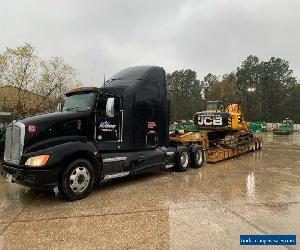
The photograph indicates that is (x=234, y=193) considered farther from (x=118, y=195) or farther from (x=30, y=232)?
(x=30, y=232)

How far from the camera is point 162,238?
5012mm

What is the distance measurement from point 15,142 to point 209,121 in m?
11.0

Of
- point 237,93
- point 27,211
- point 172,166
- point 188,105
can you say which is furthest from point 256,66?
point 27,211

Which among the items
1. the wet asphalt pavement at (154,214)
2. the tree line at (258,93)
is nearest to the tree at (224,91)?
the tree line at (258,93)

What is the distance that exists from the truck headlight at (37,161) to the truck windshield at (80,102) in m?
1.87

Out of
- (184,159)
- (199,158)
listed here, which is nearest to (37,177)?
(184,159)

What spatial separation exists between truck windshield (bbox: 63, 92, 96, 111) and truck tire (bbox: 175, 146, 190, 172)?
Result: 14.3ft

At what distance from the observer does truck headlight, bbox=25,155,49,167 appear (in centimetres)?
676

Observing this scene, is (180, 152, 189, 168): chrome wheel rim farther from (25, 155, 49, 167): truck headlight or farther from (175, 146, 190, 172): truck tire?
(25, 155, 49, 167): truck headlight

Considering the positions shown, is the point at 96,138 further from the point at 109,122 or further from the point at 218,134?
the point at 218,134

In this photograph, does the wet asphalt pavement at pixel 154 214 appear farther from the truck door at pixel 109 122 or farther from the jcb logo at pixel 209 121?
the jcb logo at pixel 209 121

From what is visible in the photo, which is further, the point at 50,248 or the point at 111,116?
the point at 111,116

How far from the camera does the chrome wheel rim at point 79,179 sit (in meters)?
7.26

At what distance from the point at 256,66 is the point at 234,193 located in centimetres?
8897
